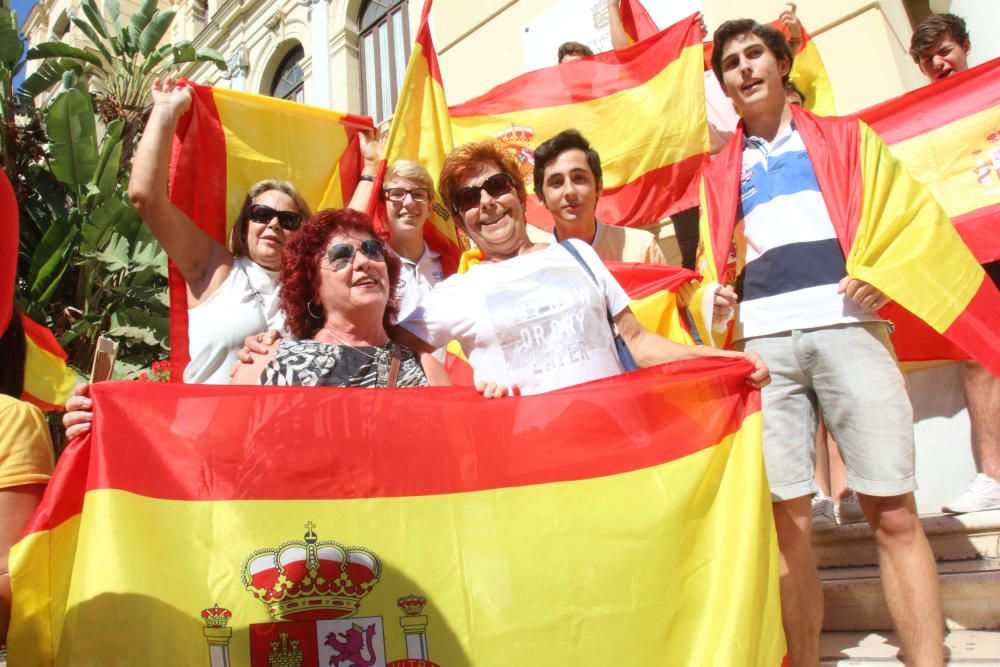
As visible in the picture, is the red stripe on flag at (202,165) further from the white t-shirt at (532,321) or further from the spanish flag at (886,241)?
the spanish flag at (886,241)

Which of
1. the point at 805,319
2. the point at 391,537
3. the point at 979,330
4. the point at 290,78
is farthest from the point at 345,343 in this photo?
the point at 290,78

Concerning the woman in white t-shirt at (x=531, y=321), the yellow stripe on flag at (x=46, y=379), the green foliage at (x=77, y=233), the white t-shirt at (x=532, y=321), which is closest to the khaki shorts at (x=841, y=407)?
the woman in white t-shirt at (x=531, y=321)

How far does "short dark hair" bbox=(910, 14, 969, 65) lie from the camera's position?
12.6ft

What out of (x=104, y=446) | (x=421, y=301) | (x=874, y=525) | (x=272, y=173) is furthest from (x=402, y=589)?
(x=272, y=173)

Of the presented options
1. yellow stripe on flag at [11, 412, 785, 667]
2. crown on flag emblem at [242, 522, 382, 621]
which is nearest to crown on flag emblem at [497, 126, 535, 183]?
yellow stripe on flag at [11, 412, 785, 667]

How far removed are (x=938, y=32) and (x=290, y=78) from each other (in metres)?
12.1

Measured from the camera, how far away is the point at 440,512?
190 cm

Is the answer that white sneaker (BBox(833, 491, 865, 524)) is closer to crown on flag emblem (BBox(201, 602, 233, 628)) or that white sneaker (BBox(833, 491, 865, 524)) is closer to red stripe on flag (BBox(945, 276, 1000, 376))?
red stripe on flag (BBox(945, 276, 1000, 376))

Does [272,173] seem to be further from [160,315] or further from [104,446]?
[160,315]

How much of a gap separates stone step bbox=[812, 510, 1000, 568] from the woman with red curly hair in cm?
201

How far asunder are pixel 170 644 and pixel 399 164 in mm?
2426

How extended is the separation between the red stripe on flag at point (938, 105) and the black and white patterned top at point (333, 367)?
115 inches

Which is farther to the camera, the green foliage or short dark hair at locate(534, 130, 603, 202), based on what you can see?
the green foliage

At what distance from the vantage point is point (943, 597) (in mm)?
2760
